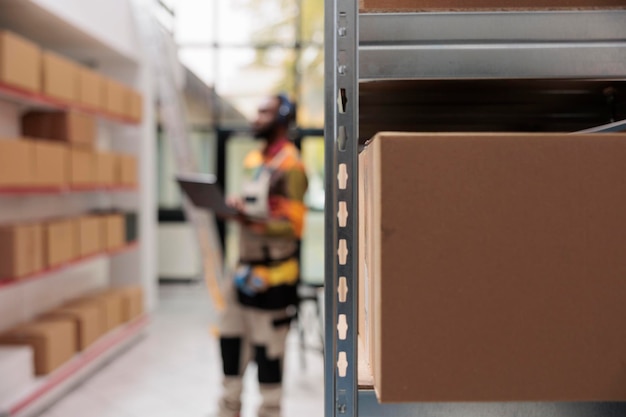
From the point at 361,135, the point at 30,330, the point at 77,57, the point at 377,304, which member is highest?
the point at 77,57

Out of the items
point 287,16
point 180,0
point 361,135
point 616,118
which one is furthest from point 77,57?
point 616,118

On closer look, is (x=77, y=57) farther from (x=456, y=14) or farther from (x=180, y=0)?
(x=456, y=14)

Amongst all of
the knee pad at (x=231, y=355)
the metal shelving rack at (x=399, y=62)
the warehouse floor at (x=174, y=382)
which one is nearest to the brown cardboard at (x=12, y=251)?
the warehouse floor at (x=174, y=382)

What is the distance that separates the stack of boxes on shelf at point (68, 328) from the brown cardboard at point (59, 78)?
150cm

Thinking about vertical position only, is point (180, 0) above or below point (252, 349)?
above

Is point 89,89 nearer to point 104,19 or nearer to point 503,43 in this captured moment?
point 104,19

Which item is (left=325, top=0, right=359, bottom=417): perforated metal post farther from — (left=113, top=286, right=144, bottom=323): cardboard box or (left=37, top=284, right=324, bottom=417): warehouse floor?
(left=113, top=286, right=144, bottom=323): cardboard box

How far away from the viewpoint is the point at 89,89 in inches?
176

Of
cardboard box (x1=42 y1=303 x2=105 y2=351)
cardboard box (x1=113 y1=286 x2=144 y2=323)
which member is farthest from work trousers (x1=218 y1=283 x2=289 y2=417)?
cardboard box (x1=113 y1=286 x2=144 y2=323)

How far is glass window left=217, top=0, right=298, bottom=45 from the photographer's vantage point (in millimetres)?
7488

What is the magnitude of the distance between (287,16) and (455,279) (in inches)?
282

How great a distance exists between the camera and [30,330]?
3738mm

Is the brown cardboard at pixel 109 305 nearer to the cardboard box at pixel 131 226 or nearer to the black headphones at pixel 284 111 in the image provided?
the cardboard box at pixel 131 226

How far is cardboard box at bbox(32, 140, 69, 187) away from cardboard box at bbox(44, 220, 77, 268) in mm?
271
